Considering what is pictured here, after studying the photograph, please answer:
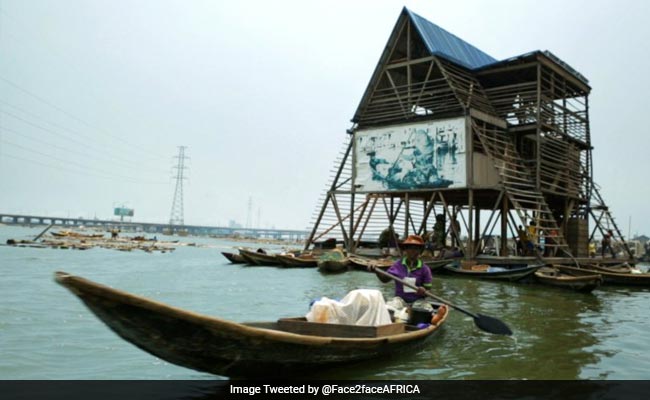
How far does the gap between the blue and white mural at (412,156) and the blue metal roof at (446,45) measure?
3.56 metres

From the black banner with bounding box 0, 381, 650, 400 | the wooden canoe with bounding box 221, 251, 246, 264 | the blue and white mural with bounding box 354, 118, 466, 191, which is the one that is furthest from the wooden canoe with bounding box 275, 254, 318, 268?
the black banner with bounding box 0, 381, 650, 400

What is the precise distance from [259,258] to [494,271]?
11.9 m

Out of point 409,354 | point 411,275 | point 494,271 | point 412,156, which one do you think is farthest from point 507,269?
point 409,354

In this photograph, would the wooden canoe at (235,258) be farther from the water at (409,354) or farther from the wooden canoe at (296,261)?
the water at (409,354)

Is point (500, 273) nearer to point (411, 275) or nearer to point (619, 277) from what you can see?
point (619, 277)

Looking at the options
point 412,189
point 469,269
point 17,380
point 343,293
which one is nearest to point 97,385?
point 17,380

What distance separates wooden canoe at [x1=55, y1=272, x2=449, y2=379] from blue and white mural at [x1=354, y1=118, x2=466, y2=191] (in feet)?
54.7

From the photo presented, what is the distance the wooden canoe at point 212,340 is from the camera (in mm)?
4441

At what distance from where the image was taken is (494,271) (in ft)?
61.2

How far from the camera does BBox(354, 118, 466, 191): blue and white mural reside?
2188 cm

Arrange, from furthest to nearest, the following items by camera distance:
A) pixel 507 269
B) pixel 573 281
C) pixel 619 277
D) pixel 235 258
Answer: pixel 235 258 < pixel 507 269 < pixel 619 277 < pixel 573 281
